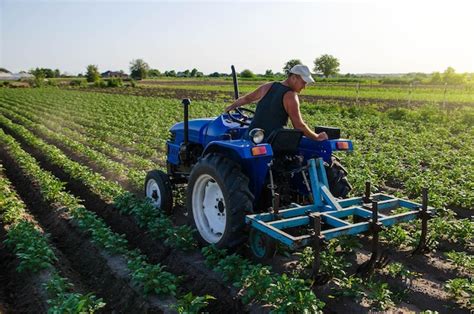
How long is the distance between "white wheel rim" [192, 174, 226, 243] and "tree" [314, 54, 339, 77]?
73.3 m

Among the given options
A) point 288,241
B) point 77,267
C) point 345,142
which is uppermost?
point 345,142

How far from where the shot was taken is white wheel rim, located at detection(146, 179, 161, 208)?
6377 mm

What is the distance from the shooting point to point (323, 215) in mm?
4234

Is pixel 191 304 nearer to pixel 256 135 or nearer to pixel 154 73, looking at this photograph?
pixel 256 135

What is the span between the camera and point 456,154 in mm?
10688

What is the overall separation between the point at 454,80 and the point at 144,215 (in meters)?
63.6

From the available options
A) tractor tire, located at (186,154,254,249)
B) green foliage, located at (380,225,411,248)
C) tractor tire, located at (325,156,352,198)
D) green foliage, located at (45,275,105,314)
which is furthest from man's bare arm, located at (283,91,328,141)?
green foliage, located at (45,275,105,314)

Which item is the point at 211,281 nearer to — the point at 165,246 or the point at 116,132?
the point at 165,246

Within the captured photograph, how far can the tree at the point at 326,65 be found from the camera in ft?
251

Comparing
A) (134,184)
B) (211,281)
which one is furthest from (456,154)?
(211,281)

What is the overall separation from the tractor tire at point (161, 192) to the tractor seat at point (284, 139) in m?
2.15

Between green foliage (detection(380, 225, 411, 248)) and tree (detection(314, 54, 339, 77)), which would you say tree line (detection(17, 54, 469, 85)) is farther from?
green foliage (detection(380, 225, 411, 248))

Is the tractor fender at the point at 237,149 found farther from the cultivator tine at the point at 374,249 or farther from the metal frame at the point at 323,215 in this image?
the cultivator tine at the point at 374,249

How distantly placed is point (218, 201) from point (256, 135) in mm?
988
